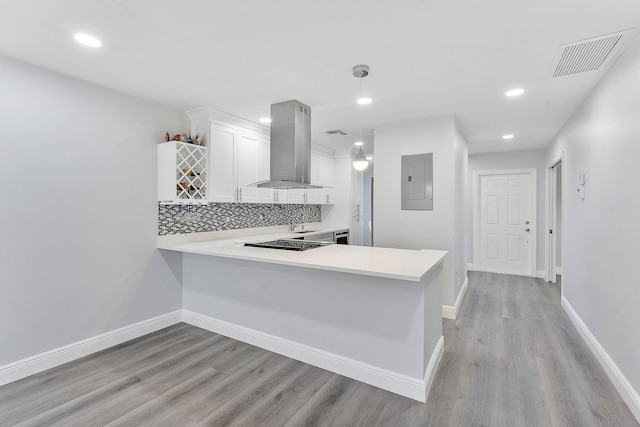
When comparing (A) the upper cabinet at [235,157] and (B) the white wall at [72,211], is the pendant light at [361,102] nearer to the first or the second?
(A) the upper cabinet at [235,157]

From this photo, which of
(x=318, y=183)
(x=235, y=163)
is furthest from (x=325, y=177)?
(x=235, y=163)

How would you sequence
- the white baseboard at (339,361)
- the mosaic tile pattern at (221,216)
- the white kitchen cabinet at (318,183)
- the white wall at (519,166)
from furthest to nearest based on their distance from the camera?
the white wall at (519,166)
the white kitchen cabinet at (318,183)
the mosaic tile pattern at (221,216)
the white baseboard at (339,361)

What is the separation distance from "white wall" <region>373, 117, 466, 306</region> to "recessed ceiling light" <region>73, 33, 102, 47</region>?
3.13m

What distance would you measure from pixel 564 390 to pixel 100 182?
4275 mm

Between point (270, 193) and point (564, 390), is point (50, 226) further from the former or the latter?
point (564, 390)

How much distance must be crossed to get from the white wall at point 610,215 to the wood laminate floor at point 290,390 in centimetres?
41

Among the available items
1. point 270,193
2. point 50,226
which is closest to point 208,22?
point 50,226

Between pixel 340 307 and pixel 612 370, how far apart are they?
7.03 ft

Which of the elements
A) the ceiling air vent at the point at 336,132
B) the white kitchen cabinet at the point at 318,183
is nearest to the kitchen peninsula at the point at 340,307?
the white kitchen cabinet at the point at 318,183

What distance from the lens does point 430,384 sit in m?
2.34

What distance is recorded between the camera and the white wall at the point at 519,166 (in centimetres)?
586

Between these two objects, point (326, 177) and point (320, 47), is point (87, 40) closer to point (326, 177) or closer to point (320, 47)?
point (320, 47)

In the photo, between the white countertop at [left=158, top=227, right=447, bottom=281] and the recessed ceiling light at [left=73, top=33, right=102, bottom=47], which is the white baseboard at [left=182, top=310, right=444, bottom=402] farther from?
the recessed ceiling light at [left=73, top=33, right=102, bottom=47]

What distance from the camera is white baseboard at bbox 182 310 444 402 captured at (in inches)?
87.6
